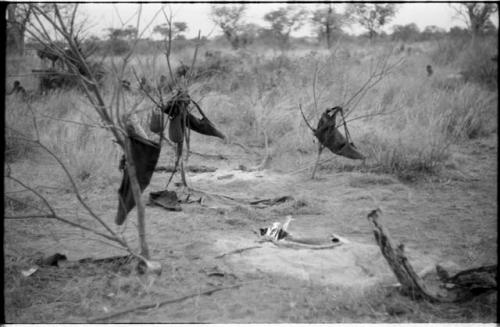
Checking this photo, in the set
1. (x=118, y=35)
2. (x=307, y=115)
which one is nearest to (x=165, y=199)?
(x=118, y=35)

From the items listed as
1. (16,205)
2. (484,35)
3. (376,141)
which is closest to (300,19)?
Result: (484,35)

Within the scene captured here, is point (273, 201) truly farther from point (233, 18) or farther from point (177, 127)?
point (233, 18)

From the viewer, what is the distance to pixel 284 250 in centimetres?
346

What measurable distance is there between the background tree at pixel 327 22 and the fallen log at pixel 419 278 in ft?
78.8

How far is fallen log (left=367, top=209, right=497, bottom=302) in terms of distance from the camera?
8.39 feet

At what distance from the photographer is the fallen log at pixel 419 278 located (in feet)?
8.39

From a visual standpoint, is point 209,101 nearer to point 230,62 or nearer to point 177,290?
point 230,62

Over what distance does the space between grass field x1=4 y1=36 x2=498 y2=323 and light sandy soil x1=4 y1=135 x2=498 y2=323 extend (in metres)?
0.01

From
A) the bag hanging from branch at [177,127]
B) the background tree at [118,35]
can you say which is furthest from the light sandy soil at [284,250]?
→ the background tree at [118,35]

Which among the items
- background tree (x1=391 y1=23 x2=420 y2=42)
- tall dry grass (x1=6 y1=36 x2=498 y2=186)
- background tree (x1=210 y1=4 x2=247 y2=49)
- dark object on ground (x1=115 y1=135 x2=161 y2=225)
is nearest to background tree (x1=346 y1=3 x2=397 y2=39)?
background tree (x1=391 y1=23 x2=420 y2=42)

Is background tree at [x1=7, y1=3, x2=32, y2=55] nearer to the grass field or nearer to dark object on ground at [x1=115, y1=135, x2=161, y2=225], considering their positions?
the grass field

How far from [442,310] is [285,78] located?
28.1 ft

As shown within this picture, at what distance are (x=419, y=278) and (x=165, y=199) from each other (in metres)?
2.70

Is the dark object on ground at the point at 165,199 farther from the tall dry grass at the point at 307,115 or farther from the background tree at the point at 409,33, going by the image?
the background tree at the point at 409,33
